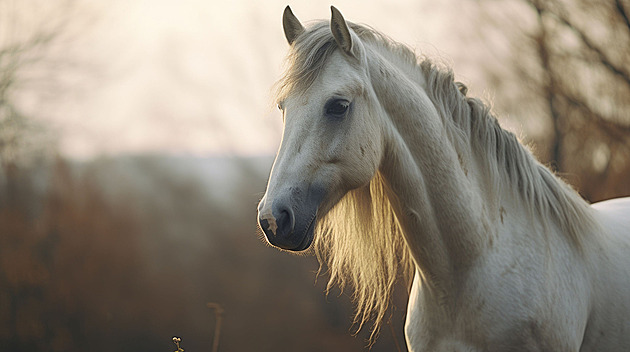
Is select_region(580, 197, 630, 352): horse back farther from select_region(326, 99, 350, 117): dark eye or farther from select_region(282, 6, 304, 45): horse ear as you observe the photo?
select_region(282, 6, 304, 45): horse ear

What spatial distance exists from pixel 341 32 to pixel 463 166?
27.9 inches

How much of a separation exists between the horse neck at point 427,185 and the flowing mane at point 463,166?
0.39ft

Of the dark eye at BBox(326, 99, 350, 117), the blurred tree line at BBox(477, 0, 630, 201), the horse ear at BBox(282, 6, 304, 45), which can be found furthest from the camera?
the blurred tree line at BBox(477, 0, 630, 201)

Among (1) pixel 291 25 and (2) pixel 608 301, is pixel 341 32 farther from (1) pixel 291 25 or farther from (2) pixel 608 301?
(2) pixel 608 301

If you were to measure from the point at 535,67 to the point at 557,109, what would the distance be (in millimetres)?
1085

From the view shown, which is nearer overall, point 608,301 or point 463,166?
point 463,166

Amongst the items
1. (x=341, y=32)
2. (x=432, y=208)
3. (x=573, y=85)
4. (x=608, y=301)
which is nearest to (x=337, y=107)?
(x=341, y=32)

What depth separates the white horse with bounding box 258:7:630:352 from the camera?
195cm

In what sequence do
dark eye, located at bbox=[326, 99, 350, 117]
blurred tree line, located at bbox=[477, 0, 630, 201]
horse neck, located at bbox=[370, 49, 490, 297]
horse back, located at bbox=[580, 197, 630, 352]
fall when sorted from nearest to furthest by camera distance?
dark eye, located at bbox=[326, 99, 350, 117], horse neck, located at bbox=[370, 49, 490, 297], horse back, located at bbox=[580, 197, 630, 352], blurred tree line, located at bbox=[477, 0, 630, 201]

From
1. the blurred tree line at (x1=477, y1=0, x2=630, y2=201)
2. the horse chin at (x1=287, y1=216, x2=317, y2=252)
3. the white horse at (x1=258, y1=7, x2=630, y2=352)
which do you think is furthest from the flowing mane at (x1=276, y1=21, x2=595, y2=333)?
the blurred tree line at (x1=477, y1=0, x2=630, y2=201)

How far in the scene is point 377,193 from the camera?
2.32 meters

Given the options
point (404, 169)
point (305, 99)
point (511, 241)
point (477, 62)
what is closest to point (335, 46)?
point (305, 99)

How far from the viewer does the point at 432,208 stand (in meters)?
2.14

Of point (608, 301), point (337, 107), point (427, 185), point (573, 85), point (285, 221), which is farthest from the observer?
point (573, 85)
